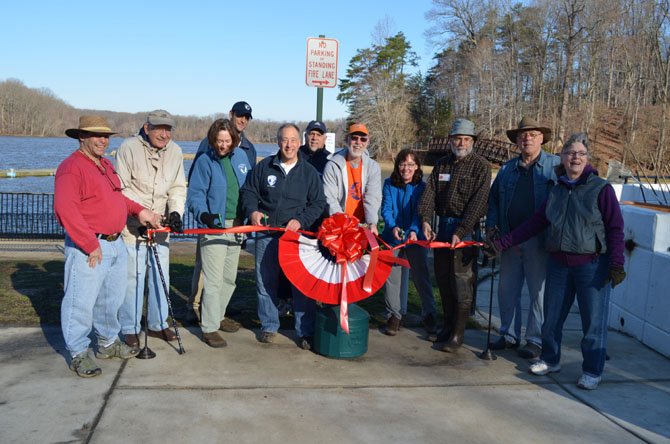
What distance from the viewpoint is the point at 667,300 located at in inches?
227

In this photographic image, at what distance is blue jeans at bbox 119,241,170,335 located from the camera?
555cm

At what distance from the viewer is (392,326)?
20.6ft

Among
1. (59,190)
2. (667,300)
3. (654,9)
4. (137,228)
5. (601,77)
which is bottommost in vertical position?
(667,300)

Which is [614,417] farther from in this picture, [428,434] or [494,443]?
[428,434]

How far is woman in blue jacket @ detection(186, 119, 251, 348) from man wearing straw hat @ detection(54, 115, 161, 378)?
2.91 ft

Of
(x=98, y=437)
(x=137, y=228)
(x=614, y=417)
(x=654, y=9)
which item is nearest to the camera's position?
(x=98, y=437)

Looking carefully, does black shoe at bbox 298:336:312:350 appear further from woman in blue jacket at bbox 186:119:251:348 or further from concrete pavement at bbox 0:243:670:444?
woman in blue jacket at bbox 186:119:251:348

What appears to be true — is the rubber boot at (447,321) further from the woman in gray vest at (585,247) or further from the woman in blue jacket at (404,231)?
the woman in gray vest at (585,247)

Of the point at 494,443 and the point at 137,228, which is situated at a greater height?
the point at 137,228

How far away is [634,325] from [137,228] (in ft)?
16.3

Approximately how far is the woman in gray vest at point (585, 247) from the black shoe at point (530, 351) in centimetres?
45

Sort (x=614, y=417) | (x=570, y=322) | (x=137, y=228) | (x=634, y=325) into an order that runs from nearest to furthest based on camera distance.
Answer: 1. (x=614, y=417)
2. (x=137, y=228)
3. (x=634, y=325)
4. (x=570, y=322)

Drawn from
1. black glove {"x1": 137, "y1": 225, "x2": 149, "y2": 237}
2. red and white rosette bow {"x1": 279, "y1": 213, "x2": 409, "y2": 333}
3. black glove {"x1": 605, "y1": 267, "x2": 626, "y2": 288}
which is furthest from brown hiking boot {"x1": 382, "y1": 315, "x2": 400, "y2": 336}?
black glove {"x1": 137, "y1": 225, "x2": 149, "y2": 237}

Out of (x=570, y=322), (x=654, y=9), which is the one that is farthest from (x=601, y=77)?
(x=570, y=322)
